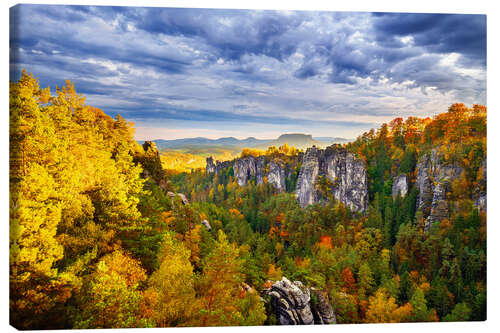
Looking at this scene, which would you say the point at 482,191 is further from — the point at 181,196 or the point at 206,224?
the point at 181,196

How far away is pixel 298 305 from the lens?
6.82 m

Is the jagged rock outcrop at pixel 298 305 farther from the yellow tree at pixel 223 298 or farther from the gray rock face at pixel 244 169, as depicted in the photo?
the gray rock face at pixel 244 169

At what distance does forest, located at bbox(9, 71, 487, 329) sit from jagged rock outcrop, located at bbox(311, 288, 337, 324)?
20 centimetres

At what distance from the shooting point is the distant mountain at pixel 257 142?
7797 millimetres

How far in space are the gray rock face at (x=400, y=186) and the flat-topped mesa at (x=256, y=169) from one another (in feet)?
11.1

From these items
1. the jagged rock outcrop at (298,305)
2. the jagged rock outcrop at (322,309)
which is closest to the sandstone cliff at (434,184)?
the jagged rock outcrop at (322,309)

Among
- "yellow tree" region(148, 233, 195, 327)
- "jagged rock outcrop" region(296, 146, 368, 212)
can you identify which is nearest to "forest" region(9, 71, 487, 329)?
"yellow tree" region(148, 233, 195, 327)

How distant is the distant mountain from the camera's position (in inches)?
307

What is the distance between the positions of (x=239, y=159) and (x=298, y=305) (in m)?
3.87

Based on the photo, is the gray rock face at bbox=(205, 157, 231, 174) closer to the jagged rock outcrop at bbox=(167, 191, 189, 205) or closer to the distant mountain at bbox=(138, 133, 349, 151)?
the distant mountain at bbox=(138, 133, 349, 151)

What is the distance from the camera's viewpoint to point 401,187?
914 centimetres

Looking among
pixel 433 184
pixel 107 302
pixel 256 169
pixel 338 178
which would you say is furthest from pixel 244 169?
pixel 107 302

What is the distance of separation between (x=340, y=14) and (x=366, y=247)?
581 cm

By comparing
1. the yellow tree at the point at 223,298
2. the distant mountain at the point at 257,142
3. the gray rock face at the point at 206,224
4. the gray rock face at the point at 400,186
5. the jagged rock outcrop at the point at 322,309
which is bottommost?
the jagged rock outcrop at the point at 322,309
